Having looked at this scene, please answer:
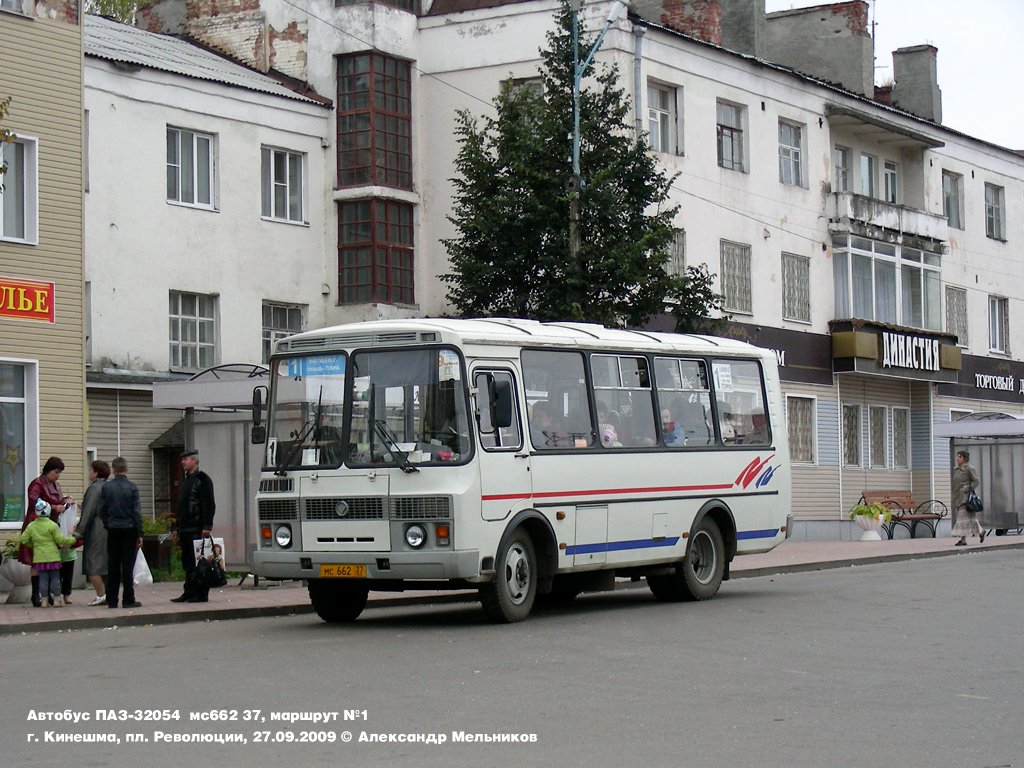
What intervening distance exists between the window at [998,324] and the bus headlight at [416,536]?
37.0m

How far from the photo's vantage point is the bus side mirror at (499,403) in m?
16.2

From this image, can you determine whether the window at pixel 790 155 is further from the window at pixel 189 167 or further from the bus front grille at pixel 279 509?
the bus front grille at pixel 279 509

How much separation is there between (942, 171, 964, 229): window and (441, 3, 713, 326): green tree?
23603mm

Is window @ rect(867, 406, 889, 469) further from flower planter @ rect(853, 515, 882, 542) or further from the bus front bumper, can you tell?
the bus front bumper

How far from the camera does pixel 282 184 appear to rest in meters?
34.2

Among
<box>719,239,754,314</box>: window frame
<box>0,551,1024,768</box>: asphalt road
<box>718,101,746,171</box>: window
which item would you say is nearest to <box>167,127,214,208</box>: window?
<box>719,239,754,314</box>: window frame

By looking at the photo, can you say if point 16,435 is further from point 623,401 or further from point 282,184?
point 282,184

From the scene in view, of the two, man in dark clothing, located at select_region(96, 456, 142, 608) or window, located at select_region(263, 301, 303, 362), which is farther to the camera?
window, located at select_region(263, 301, 303, 362)

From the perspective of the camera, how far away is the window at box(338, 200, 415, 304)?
34750 mm

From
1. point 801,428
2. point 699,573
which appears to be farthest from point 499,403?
point 801,428

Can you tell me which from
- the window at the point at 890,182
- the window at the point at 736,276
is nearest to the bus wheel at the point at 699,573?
the window at the point at 736,276

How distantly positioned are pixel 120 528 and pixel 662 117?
20977mm

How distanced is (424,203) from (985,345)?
20.8m

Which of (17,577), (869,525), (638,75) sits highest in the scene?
(638,75)
